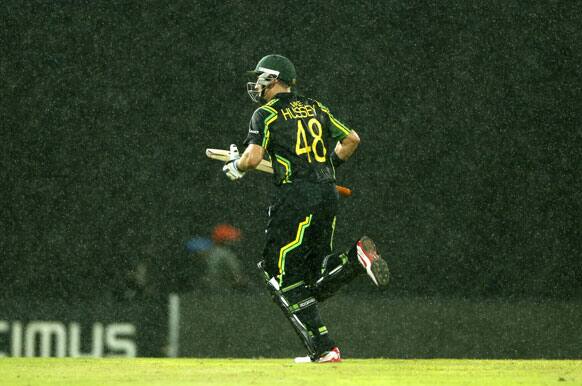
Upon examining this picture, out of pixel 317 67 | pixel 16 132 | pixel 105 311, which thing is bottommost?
pixel 105 311

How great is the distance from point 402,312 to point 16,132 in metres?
5.42

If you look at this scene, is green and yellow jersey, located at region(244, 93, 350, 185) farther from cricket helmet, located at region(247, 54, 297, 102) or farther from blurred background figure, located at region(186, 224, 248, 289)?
blurred background figure, located at region(186, 224, 248, 289)

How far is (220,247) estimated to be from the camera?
43.8 feet

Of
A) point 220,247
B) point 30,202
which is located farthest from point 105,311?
point 30,202

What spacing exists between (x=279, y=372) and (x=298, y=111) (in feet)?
5.30

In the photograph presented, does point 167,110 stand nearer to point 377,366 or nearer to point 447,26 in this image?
point 447,26

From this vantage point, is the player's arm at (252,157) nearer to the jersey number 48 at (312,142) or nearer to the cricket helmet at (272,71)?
the jersey number 48 at (312,142)

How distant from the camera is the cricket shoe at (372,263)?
7234 millimetres

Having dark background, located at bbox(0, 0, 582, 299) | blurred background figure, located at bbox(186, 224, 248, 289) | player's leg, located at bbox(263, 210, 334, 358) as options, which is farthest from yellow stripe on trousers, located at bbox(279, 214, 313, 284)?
dark background, located at bbox(0, 0, 582, 299)

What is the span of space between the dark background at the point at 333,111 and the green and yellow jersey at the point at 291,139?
19.2ft

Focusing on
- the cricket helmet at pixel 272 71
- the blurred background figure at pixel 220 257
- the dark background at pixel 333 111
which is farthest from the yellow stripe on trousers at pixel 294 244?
the dark background at pixel 333 111

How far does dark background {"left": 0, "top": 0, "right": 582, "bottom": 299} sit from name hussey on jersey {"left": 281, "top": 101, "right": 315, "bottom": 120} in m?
5.81

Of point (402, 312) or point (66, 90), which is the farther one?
point (66, 90)

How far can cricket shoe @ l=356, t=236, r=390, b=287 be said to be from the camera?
7234 mm
